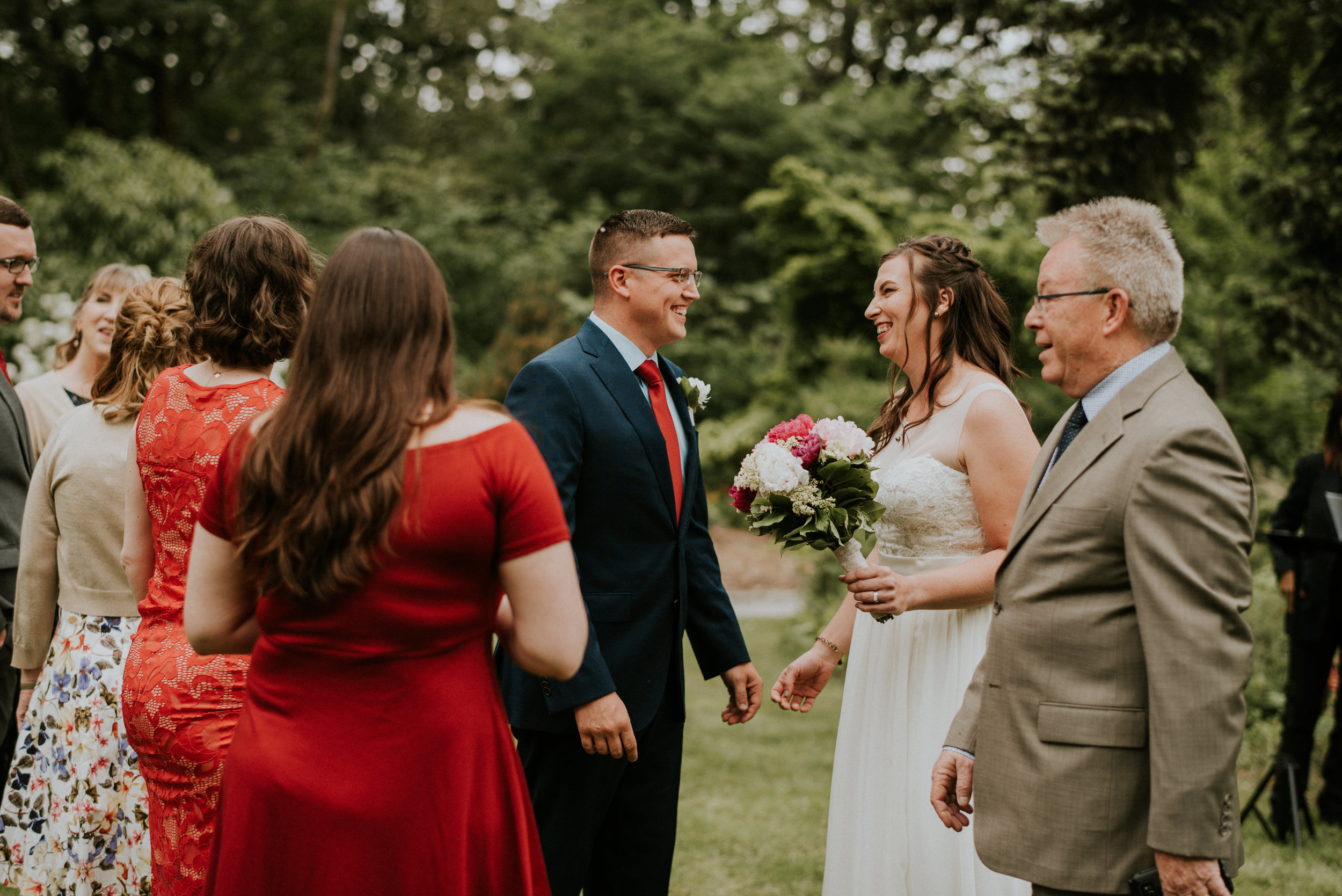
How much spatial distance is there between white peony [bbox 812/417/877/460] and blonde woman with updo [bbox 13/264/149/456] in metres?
3.51

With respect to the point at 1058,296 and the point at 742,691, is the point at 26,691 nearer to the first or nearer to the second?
the point at 742,691

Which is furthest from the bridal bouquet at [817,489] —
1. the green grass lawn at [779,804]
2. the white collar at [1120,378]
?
the green grass lawn at [779,804]

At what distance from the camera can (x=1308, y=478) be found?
6371 mm

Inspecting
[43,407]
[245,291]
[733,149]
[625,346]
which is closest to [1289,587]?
[625,346]

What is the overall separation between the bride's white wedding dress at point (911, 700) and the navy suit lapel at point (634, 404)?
76 centimetres

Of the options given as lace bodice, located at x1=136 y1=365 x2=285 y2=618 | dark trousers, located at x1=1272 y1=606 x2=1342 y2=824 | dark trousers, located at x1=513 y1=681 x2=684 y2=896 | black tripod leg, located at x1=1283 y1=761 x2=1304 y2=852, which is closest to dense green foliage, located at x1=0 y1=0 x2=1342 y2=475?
lace bodice, located at x1=136 y1=365 x2=285 y2=618

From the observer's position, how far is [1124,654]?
219 cm

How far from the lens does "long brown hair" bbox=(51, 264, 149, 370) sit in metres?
4.82

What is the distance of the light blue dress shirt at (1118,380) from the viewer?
236cm

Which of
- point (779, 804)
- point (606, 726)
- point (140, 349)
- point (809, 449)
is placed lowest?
point (779, 804)

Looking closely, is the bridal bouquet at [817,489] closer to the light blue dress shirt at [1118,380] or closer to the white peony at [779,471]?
the white peony at [779,471]

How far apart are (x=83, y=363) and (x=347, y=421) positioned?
375 cm

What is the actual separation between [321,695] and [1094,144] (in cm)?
867

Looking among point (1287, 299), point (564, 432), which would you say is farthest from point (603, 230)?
point (1287, 299)
